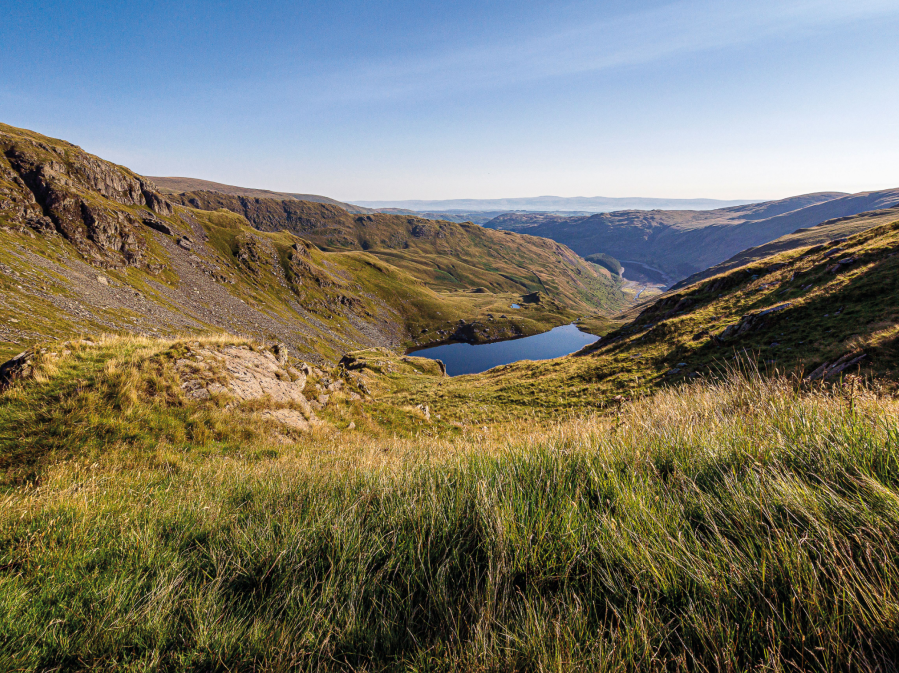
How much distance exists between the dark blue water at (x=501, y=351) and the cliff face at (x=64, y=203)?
4251 inches

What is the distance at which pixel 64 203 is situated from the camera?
335 ft

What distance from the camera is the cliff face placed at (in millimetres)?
96062

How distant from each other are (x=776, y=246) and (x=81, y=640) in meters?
254

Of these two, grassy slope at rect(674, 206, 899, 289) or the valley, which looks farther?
grassy slope at rect(674, 206, 899, 289)

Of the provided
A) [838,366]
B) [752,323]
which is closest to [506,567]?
[838,366]

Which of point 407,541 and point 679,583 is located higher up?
point 679,583

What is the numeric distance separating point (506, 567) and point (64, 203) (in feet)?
524

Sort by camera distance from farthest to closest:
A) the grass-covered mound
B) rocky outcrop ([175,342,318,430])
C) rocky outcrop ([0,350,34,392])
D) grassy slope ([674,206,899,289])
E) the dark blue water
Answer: grassy slope ([674,206,899,289])
the dark blue water
rocky outcrop ([175,342,318,430])
rocky outcrop ([0,350,34,392])
the grass-covered mound

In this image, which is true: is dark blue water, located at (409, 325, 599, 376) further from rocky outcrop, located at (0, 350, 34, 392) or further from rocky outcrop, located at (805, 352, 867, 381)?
rocky outcrop, located at (0, 350, 34, 392)

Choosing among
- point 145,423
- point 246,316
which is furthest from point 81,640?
point 246,316

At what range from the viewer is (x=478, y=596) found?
6.77ft

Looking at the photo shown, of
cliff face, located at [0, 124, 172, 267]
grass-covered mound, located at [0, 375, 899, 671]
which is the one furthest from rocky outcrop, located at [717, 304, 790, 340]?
cliff face, located at [0, 124, 172, 267]

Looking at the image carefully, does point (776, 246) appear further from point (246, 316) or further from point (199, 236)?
point (199, 236)

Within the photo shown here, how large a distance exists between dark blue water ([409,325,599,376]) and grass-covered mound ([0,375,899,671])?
131 metres
